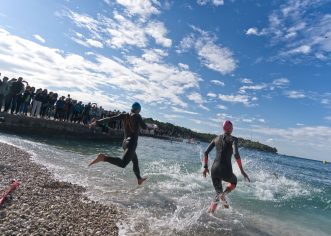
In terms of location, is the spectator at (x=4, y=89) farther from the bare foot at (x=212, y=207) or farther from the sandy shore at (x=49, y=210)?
the bare foot at (x=212, y=207)

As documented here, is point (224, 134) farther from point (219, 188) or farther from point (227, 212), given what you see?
point (227, 212)

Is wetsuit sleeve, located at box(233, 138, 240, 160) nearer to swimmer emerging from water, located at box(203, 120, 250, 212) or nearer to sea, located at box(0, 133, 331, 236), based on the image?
swimmer emerging from water, located at box(203, 120, 250, 212)

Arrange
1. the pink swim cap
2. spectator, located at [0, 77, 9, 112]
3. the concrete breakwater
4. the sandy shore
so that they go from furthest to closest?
the concrete breakwater → spectator, located at [0, 77, 9, 112] → the pink swim cap → the sandy shore

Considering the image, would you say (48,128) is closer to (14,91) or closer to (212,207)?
(14,91)

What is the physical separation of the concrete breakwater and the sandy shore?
12.6 m

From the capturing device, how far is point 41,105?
996 inches

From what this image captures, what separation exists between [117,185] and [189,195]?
8.98ft

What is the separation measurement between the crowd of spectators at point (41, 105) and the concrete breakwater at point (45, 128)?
0.75 m

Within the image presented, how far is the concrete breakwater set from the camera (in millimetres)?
21594

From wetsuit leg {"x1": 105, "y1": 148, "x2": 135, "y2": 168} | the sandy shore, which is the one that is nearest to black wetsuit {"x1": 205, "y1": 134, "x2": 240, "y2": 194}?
wetsuit leg {"x1": 105, "y1": 148, "x2": 135, "y2": 168}

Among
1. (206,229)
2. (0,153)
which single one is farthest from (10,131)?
(206,229)

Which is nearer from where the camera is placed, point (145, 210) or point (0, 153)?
point (145, 210)

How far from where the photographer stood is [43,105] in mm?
25453

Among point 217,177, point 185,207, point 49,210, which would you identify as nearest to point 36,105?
point 185,207
